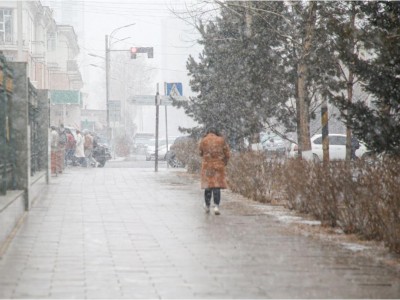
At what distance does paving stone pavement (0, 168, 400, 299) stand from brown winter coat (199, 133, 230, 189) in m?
0.59

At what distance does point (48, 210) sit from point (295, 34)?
289 inches

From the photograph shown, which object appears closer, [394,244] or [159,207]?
[394,244]

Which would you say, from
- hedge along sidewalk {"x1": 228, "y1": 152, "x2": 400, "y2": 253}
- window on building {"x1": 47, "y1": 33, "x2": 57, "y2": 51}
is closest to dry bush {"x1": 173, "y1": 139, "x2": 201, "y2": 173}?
hedge along sidewalk {"x1": 228, "y1": 152, "x2": 400, "y2": 253}

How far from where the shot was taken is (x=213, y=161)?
17562 millimetres

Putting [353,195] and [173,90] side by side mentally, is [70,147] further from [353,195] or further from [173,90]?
[353,195]

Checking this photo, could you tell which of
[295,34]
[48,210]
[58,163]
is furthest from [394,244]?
[58,163]

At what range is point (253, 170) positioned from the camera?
20.6 m

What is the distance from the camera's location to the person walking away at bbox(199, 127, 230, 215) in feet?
57.1

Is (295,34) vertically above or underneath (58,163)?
above

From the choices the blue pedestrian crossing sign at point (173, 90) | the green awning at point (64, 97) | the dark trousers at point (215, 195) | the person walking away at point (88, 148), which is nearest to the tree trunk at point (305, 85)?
the dark trousers at point (215, 195)

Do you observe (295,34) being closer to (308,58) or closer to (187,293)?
(308,58)

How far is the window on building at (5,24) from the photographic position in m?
62.5

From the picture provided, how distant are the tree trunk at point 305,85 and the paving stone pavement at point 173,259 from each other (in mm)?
4337

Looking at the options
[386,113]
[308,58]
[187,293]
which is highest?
[308,58]
